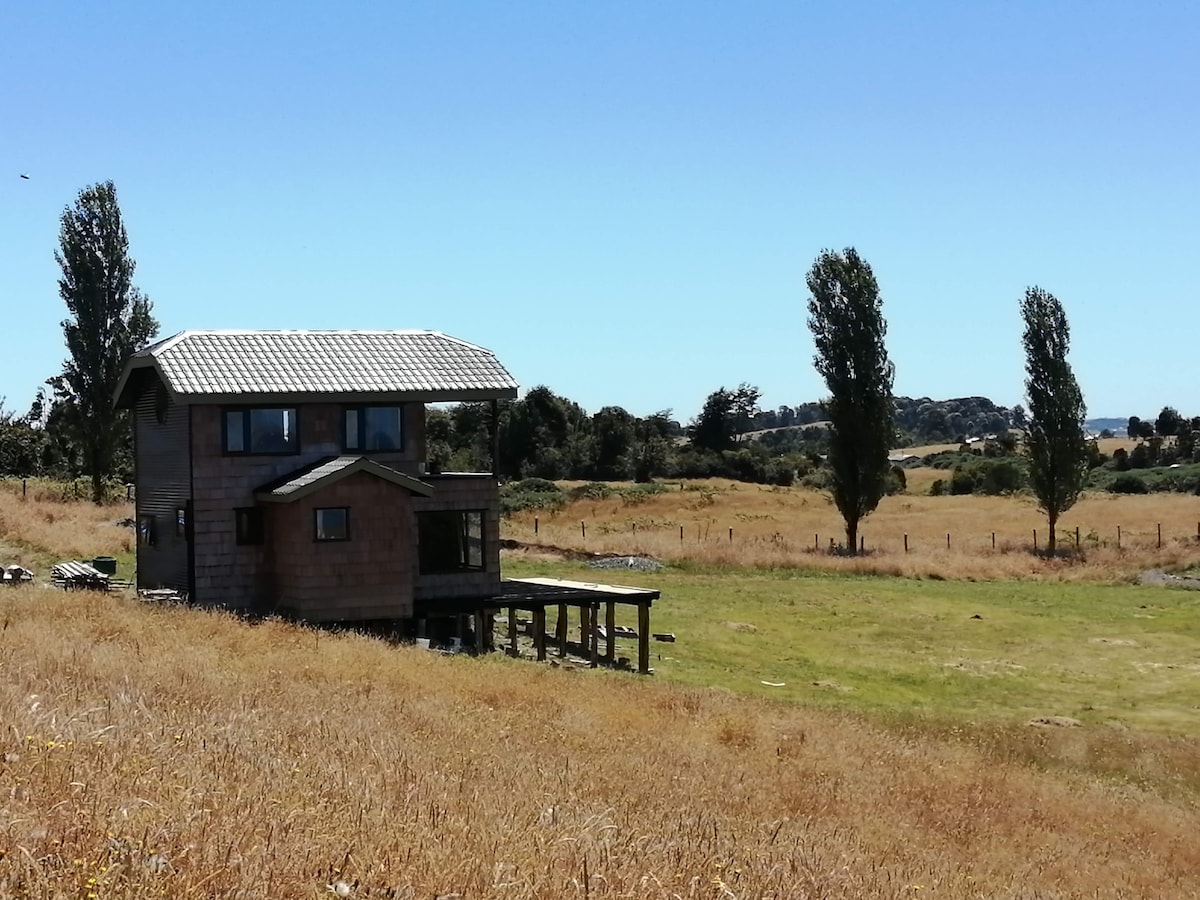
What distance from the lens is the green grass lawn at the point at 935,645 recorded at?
28484mm

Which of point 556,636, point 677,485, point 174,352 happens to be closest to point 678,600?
point 556,636

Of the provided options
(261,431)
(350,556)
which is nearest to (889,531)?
(350,556)

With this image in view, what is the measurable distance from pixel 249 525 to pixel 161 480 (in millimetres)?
3236

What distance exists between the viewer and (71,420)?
55.4 meters

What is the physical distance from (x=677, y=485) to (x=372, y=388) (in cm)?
6011

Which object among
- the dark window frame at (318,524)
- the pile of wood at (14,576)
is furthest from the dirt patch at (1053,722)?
the pile of wood at (14,576)

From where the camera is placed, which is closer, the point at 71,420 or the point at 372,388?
the point at 372,388

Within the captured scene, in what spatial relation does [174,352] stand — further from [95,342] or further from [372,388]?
[95,342]

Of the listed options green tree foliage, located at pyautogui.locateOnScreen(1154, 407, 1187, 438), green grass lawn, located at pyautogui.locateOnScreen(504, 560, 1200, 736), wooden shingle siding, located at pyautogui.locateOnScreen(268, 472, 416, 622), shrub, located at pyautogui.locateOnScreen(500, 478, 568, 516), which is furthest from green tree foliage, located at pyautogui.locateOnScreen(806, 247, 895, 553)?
green tree foliage, located at pyautogui.locateOnScreen(1154, 407, 1187, 438)

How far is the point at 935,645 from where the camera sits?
36.3 m

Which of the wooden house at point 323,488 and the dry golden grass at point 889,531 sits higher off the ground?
the wooden house at point 323,488

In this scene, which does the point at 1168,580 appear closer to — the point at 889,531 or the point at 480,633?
the point at 889,531

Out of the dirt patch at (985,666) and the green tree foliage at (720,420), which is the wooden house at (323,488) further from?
the green tree foliage at (720,420)

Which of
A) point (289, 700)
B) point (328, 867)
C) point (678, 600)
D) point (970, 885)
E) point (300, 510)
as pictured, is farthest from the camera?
point (678, 600)
